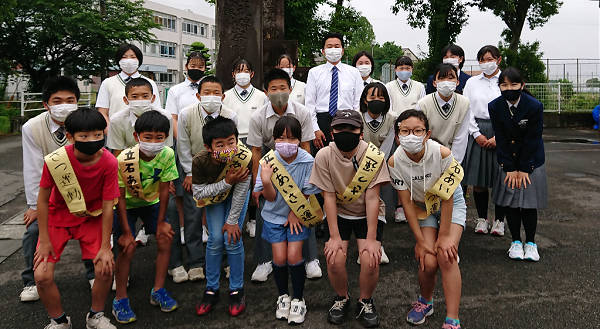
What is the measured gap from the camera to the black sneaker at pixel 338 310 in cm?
337

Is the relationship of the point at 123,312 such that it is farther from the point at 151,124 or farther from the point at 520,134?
the point at 520,134

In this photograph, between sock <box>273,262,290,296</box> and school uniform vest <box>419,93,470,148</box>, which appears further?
school uniform vest <box>419,93,470,148</box>

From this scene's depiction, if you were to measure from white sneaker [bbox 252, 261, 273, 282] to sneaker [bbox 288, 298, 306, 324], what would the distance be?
2.48 feet

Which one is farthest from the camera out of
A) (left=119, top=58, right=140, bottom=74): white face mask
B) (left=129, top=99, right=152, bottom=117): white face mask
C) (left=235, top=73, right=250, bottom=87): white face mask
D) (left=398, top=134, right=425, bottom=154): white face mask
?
(left=235, top=73, right=250, bottom=87): white face mask

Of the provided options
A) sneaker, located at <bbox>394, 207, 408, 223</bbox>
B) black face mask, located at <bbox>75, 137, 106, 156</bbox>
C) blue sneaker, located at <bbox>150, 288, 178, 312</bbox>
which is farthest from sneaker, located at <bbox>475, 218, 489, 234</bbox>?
black face mask, located at <bbox>75, 137, 106, 156</bbox>

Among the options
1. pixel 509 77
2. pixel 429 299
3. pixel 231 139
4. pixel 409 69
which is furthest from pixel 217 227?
pixel 409 69

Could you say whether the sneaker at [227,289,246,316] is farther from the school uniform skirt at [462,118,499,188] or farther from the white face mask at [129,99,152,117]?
the school uniform skirt at [462,118,499,188]

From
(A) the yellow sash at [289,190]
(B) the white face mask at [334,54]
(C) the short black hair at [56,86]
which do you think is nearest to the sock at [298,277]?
(A) the yellow sash at [289,190]

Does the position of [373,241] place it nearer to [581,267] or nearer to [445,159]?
[445,159]

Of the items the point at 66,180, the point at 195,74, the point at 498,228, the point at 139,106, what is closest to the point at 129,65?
the point at 195,74

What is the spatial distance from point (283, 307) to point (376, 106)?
2.12 meters

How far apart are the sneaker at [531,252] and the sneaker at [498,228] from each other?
0.66 m

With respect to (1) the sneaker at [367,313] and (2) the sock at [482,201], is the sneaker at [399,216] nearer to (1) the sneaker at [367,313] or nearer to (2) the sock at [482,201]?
(2) the sock at [482,201]

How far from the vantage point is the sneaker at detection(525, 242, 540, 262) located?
4.51 metres
